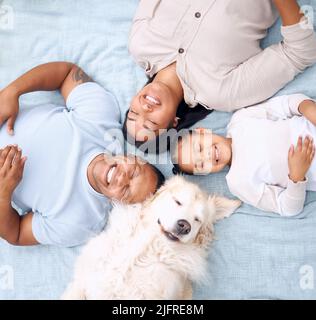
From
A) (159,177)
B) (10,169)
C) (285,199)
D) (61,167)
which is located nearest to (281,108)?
(285,199)

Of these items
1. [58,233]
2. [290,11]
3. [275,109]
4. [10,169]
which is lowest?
[58,233]

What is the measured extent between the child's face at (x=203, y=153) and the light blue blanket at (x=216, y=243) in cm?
3

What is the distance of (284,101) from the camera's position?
1.07 metres

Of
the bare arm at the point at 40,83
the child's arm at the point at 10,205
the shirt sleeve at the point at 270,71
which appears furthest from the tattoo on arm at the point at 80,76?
the shirt sleeve at the point at 270,71

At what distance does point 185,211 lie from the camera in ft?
Answer: 3.16

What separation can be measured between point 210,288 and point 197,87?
1.58ft

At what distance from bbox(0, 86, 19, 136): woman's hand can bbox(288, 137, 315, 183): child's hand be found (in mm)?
666

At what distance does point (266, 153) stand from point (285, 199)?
0.12 metres

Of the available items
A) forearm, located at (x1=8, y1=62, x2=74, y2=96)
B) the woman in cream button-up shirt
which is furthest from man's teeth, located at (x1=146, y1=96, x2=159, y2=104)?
forearm, located at (x1=8, y1=62, x2=74, y2=96)

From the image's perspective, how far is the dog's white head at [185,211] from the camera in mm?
962

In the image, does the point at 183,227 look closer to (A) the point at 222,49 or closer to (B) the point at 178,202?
(B) the point at 178,202

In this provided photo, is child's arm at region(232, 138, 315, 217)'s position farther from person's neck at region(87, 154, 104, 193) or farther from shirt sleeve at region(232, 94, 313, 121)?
person's neck at region(87, 154, 104, 193)
